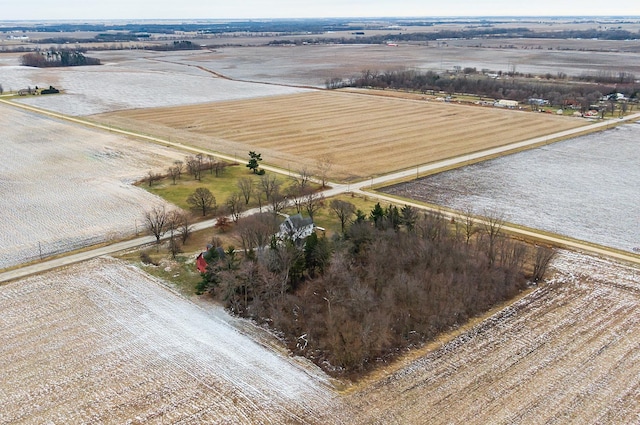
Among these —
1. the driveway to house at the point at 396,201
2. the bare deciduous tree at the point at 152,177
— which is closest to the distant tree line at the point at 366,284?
the driveway to house at the point at 396,201

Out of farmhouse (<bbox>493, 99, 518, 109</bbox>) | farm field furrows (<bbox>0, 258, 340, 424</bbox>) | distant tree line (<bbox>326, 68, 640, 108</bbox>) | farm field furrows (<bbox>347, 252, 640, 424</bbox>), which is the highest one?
distant tree line (<bbox>326, 68, 640, 108</bbox>)

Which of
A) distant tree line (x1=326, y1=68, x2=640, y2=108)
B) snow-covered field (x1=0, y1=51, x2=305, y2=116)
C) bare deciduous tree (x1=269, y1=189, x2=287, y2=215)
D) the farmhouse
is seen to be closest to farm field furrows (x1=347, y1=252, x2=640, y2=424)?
bare deciduous tree (x1=269, y1=189, x2=287, y2=215)

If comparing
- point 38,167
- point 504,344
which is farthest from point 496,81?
point 504,344

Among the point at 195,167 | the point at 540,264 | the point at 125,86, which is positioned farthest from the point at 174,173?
the point at 125,86

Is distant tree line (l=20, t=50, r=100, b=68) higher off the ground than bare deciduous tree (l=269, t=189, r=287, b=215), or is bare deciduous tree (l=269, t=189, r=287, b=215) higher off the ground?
distant tree line (l=20, t=50, r=100, b=68)

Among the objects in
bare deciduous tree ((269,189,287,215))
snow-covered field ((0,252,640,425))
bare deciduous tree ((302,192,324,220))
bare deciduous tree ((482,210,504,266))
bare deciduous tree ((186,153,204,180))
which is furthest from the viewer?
bare deciduous tree ((186,153,204,180))

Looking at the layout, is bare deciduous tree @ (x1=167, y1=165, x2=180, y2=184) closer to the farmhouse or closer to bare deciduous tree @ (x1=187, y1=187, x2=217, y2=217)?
bare deciduous tree @ (x1=187, y1=187, x2=217, y2=217)

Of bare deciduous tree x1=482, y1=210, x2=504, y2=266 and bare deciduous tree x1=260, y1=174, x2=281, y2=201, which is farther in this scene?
bare deciduous tree x1=260, y1=174, x2=281, y2=201
